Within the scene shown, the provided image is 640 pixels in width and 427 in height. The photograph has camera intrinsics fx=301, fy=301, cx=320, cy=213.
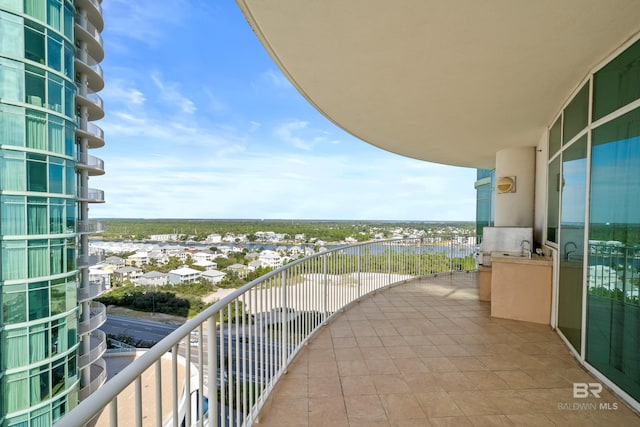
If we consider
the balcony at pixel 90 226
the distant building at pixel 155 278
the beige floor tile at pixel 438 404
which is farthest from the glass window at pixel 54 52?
the distant building at pixel 155 278

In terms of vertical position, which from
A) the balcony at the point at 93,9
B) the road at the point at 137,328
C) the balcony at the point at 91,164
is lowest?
the road at the point at 137,328

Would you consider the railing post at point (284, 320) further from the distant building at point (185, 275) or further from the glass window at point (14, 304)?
the distant building at point (185, 275)

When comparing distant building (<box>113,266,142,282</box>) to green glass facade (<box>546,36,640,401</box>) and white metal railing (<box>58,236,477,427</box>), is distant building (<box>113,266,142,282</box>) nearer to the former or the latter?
white metal railing (<box>58,236,477,427</box>)

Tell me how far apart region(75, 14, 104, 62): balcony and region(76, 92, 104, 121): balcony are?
6.57 feet

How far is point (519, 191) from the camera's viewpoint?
612 cm

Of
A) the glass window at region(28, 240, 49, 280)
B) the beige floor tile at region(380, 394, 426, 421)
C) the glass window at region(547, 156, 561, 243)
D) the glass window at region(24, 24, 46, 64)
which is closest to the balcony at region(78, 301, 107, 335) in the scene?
the glass window at region(28, 240, 49, 280)

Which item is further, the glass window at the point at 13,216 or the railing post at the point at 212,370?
the glass window at the point at 13,216

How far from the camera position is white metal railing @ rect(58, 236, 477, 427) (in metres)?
1.01

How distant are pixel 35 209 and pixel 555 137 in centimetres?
1312

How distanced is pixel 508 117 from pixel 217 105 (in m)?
47.8

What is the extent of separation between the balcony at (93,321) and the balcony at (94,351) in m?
0.71

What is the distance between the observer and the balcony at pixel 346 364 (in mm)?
1620

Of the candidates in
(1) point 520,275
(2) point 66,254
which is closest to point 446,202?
(1) point 520,275

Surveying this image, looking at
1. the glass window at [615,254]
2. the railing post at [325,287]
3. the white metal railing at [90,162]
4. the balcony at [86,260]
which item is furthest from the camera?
the balcony at [86,260]
